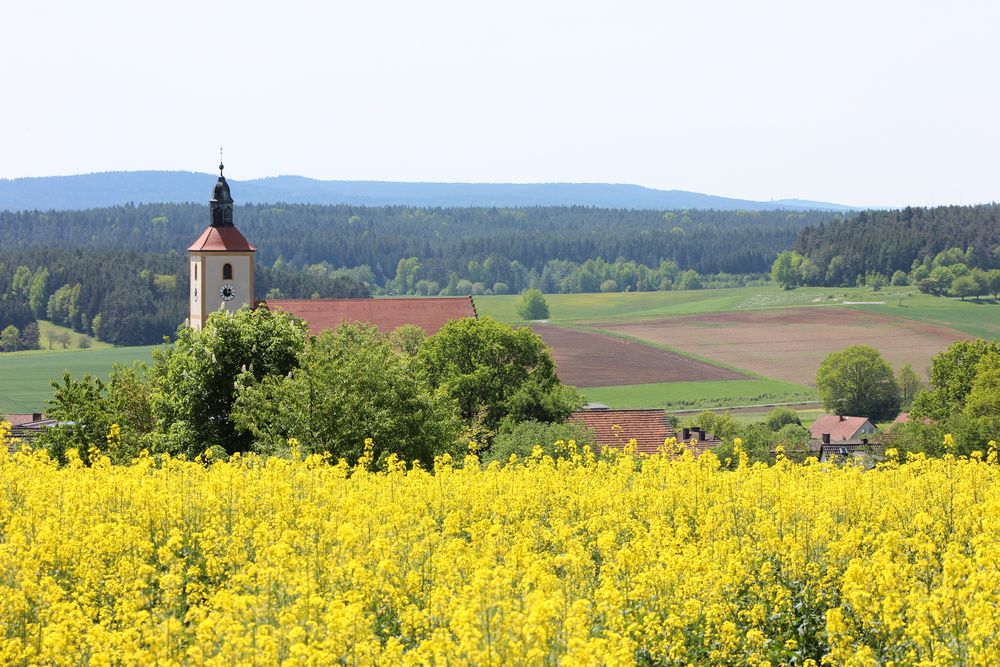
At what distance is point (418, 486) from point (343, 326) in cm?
5711

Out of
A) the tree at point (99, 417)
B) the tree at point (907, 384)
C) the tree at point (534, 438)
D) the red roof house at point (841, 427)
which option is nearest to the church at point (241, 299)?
the red roof house at point (841, 427)

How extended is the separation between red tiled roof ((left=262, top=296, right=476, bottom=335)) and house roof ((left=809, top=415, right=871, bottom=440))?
29692 mm

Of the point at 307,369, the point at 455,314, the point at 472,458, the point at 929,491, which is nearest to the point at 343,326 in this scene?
the point at 455,314

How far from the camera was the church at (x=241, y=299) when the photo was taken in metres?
85.6

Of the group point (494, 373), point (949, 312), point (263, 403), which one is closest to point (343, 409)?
point (263, 403)

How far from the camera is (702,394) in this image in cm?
11838

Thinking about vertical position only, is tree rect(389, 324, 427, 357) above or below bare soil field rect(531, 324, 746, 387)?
above

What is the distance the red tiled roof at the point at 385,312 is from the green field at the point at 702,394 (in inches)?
1108

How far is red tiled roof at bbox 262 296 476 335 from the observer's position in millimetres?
85500

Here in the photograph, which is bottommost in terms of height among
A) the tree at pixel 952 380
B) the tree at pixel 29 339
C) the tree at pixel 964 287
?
the tree at pixel 29 339

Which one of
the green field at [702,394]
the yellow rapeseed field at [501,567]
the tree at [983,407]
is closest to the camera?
the yellow rapeseed field at [501,567]

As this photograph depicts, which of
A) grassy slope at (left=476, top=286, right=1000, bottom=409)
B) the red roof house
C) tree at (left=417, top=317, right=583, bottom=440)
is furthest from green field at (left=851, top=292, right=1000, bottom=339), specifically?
tree at (left=417, top=317, right=583, bottom=440)

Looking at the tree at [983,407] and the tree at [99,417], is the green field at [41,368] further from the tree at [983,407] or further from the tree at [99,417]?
the tree at [983,407]

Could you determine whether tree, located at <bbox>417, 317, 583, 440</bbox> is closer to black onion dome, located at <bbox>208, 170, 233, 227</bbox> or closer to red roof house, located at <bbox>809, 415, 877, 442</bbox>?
black onion dome, located at <bbox>208, 170, 233, 227</bbox>
